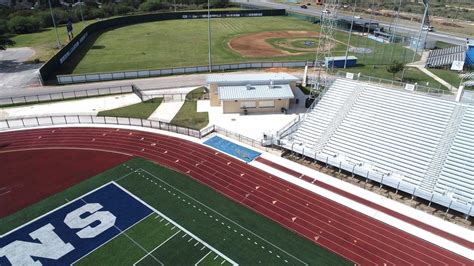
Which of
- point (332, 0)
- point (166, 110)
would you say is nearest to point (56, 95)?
point (166, 110)

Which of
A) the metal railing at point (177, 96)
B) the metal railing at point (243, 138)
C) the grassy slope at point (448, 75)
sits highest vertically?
the grassy slope at point (448, 75)

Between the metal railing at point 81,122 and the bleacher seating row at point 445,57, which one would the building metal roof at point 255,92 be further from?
the bleacher seating row at point 445,57

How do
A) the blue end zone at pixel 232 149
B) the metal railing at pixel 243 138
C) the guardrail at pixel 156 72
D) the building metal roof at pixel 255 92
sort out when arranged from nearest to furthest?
the blue end zone at pixel 232 149 < the metal railing at pixel 243 138 < the building metal roof at pixel 255 92 < the guardrail at pixel 156 72

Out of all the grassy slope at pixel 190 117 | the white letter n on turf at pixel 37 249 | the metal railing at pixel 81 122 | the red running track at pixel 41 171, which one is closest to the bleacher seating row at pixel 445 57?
the grassy slope at pixel 190 117

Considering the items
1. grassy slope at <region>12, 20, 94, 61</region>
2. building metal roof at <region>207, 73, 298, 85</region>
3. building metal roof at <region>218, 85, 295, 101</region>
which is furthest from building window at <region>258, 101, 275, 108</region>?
grassy slope at <region>12, 20, 94, 61</region>

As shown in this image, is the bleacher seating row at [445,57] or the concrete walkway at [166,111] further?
the bleacher seating row at [445,57]

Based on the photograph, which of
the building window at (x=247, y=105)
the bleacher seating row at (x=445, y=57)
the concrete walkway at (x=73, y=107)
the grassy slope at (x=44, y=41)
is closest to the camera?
the building window at (x=247, y=105)

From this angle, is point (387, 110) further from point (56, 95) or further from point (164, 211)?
point (56, 95)
